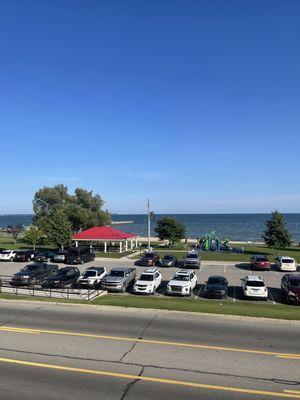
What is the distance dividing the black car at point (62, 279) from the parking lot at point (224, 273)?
457cm

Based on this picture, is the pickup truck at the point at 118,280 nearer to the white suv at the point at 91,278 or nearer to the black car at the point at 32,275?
the white suv at the point at 91,278

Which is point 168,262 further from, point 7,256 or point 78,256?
point 7,256

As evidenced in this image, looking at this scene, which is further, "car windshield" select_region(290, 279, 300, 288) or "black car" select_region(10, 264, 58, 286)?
"black car" select_region(10, 264, 58, 286)

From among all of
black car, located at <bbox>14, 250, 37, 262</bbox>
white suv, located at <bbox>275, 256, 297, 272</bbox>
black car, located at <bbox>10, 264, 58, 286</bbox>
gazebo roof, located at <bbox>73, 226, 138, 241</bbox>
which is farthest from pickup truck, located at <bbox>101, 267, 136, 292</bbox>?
gazebo roof, located at <bbox>73, 226, 138, 241</bbox>

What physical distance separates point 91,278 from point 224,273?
1397 centimetres

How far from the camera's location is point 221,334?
47.4 ft

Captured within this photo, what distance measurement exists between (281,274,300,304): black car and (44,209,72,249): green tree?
115 ft

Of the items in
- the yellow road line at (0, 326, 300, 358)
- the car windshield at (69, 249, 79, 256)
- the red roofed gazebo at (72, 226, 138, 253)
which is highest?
the red roofed gazebo at (72, 226, 138, 253)

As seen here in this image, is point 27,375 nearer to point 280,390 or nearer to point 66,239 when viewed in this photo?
point 280,390

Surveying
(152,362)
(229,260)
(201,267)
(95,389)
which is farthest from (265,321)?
(229,260)

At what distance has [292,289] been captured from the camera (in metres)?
25.6

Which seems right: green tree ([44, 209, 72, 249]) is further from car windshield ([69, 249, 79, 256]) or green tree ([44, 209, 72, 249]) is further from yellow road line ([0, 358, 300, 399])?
yellow road line ([0, 358, 300, 399])

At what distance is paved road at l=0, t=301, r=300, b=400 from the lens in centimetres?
936

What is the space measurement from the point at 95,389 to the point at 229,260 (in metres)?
40.3
